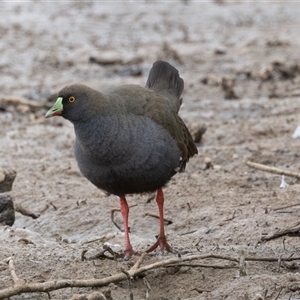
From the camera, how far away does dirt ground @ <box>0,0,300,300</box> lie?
544 cm

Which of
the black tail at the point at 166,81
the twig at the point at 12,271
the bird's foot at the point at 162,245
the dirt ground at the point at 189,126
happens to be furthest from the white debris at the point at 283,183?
the twig at the point at 12,271

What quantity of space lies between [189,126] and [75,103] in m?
4.23

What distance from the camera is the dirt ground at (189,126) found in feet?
17.8

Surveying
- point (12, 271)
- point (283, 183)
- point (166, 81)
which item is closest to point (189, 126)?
point (283, 183)

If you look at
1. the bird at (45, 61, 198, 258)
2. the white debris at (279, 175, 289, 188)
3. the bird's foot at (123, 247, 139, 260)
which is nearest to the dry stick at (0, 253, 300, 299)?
the bird's foot at (123, 247, 139, 260)

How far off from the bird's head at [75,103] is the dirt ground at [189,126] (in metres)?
0.96

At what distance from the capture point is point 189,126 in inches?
400

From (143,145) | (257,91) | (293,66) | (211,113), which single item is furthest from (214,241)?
(293,66)

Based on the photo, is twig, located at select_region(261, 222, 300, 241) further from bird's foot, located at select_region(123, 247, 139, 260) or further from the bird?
bird's foot, located at select_region(123, 247, 139, 260)

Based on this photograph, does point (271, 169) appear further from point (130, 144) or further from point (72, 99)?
point (72, 99)

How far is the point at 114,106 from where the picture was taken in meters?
6.02

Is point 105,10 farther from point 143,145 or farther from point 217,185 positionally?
point 143,145

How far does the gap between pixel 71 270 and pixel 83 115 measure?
3.82 ft

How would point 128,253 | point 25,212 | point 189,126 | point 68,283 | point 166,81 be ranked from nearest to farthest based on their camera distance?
1. point 68,283
2. point 128,253
3. point 166,81
4. point 25,212
5. point 189,126
